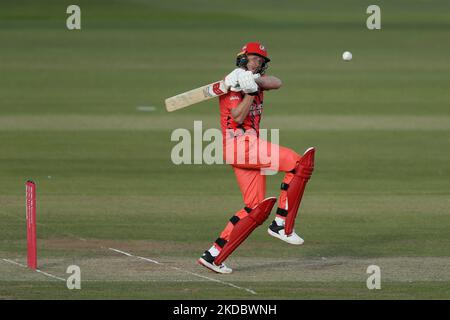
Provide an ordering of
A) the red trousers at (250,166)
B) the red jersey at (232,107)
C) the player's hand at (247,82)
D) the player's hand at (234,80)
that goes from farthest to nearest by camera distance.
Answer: the red jersey at (232,107), the red trousers at (250,166), the player's hand at (234,80), the player's hand at (247,82)

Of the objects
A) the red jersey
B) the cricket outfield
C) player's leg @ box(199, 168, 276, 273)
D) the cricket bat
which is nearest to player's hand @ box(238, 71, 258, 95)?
the cricket bat

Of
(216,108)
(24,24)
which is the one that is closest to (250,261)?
(216,108)

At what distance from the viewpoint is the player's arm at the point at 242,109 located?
511 inches

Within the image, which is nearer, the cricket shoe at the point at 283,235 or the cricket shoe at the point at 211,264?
the cricket shoe at the point at 211,264

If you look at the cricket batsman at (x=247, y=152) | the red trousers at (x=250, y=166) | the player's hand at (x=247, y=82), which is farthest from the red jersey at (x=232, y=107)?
the player's hand at (x=247, y=82)

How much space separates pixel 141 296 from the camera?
12.0 meters

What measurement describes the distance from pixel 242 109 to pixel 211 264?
5.25ft

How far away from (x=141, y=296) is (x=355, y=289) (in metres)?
2.05

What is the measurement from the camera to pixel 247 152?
1310 centimetres

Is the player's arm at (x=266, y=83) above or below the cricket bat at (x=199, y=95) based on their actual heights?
above

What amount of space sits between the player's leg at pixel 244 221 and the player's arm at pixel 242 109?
0.53 m

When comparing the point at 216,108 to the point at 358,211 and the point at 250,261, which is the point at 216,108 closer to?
the point at 358,211

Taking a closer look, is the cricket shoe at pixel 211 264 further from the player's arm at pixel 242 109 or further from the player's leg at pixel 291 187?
the player's arm at pixel 242 109

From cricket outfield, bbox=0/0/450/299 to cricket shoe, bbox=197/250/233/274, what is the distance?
9 cm
